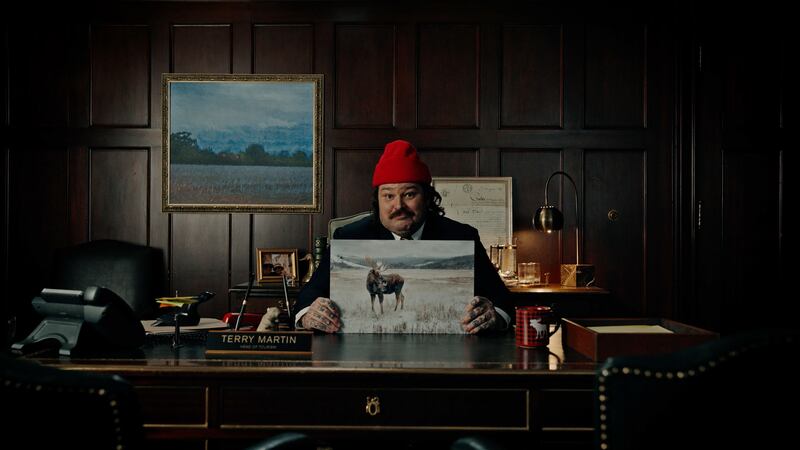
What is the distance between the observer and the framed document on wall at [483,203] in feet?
13.8

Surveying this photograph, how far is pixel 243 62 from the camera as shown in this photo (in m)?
4.32

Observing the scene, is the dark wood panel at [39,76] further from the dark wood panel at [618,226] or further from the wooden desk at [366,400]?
the dark wood panel at [618,226]

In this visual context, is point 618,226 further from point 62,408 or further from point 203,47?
point 62,408

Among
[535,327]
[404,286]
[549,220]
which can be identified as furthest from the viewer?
[549,220]

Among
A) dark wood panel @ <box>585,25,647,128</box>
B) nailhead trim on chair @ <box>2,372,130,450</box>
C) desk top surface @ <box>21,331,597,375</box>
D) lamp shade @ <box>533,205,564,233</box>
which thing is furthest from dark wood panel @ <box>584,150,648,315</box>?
nailhead trim on chair @ <box>2,372,130,450</box>

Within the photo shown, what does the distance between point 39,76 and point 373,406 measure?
4.17 metres

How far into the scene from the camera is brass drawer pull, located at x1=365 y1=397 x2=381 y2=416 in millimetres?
1483

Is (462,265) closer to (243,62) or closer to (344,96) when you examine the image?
(344,96)

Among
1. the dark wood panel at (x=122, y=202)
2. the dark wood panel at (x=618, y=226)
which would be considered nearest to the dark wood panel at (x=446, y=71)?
the dark wood panel at (x=618, y=226)

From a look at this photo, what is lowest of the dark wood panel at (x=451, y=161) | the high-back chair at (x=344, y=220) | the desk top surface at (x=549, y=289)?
the desk top surface at (x=549, y=289)

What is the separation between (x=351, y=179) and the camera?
4336 mm

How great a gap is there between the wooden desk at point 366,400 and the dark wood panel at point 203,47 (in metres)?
3.27

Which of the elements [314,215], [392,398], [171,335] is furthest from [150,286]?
[392,398]

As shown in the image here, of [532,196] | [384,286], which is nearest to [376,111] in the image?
[532,196]
